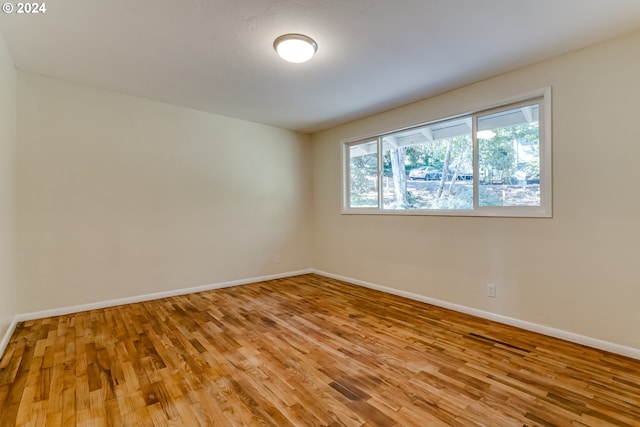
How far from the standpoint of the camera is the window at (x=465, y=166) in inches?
111

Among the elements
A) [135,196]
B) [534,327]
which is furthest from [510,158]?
[135,196]

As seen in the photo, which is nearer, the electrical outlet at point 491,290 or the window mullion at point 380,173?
the electrical outlet at point 491,290

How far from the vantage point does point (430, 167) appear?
12.2ft

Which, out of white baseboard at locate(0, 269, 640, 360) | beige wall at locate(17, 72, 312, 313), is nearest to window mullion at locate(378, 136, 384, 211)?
white baseboard at locate(0, 269, 640, 360)

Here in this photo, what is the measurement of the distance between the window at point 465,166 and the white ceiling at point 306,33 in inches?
18.2

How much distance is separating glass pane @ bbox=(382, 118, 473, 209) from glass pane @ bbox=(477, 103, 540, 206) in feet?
0.52

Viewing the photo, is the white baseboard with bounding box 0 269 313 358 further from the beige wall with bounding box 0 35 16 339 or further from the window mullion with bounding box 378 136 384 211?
the window mullion with bounding box 378 136 384 211

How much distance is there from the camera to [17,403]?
1728 mm

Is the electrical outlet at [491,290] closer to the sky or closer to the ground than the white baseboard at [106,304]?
closer to the sky

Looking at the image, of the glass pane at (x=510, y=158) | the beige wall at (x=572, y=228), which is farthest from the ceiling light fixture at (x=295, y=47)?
the glass pane at (x=510, y=158)

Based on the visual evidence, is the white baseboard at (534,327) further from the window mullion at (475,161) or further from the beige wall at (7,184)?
the beige wall at (7,184)

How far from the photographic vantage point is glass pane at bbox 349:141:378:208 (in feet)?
14.6

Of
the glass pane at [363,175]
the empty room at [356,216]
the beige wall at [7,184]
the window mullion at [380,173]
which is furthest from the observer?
the glass pane at [363,175]

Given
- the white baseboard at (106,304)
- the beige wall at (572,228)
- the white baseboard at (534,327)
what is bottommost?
the white baseboard at (534,327)
